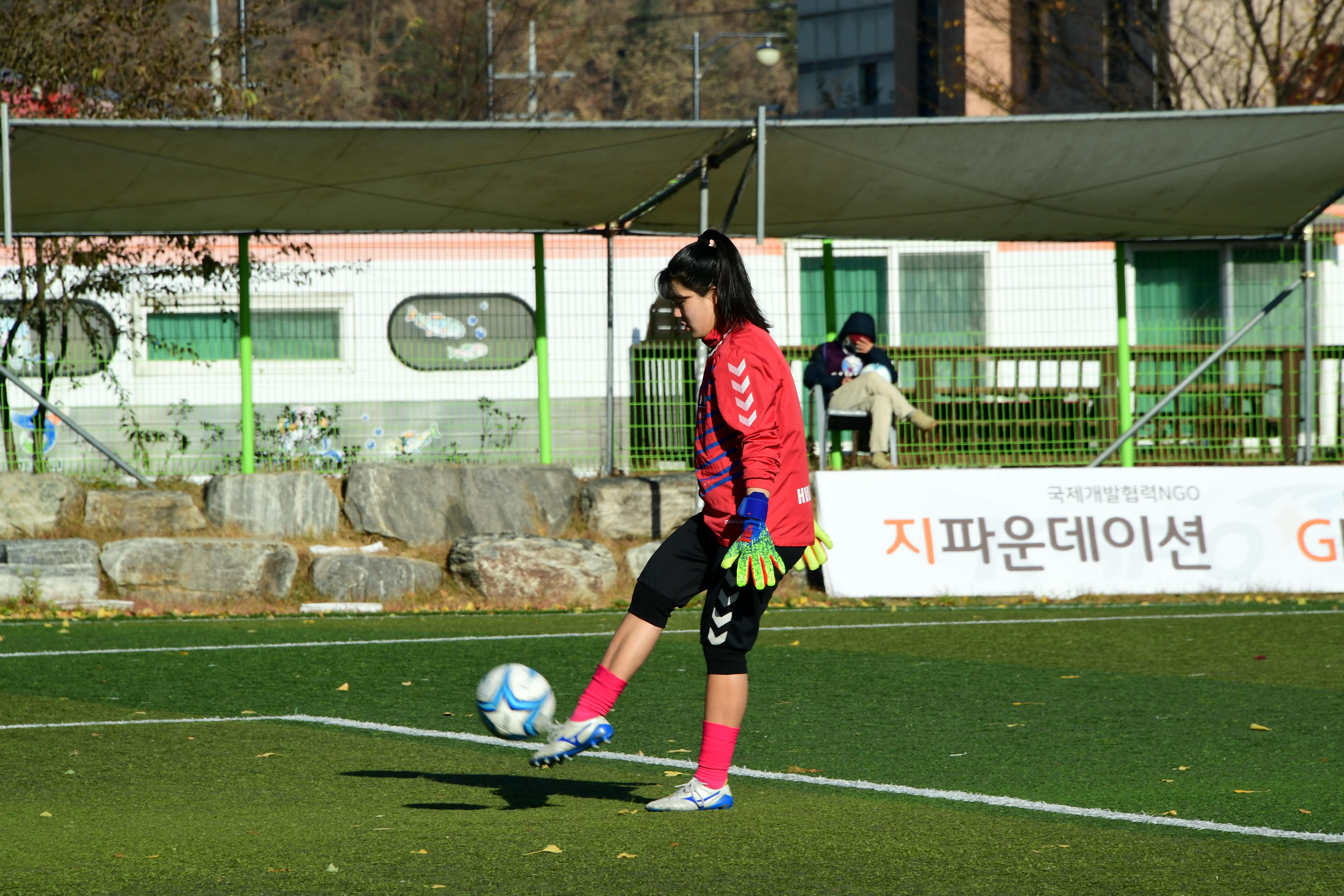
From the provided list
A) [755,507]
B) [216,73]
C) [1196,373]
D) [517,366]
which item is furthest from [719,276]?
[216,73]

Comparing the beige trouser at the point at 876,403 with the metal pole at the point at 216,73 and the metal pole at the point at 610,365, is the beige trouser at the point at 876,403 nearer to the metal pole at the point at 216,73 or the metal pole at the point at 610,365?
the metal pole at the point at 610,365

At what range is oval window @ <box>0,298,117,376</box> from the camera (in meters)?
12.0

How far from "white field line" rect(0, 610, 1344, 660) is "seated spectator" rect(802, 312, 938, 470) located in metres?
2.39

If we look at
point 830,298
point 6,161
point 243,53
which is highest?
point 243,53

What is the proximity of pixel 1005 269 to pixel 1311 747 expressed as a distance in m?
8.36

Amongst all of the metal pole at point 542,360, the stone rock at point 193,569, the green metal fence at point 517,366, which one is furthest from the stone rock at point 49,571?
the metal pole at point 542,360

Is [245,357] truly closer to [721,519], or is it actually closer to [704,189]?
[704,189]

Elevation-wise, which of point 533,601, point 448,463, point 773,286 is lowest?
point 533,601

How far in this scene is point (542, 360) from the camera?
12.4 m

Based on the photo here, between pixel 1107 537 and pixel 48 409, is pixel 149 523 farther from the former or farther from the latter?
pixel 1107 537

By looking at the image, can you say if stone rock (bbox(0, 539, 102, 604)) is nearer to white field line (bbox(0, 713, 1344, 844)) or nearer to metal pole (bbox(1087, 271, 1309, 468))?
white field line (bbox(0, 713, 1344, 844))

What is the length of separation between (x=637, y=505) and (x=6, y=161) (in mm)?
5250

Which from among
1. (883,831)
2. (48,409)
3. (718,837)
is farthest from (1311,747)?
(48,409)

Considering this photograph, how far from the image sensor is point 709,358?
4.68 m
